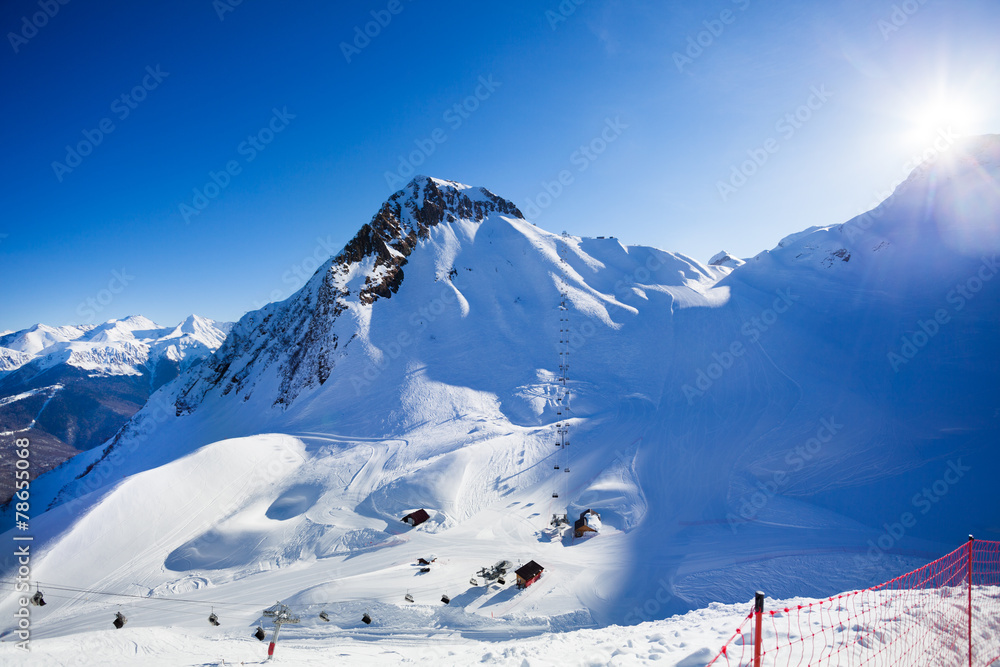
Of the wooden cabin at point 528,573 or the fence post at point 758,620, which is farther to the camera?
the wooden cabin at point 528,573

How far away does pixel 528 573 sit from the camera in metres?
22.0

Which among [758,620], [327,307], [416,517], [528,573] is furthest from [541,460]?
[327,307]

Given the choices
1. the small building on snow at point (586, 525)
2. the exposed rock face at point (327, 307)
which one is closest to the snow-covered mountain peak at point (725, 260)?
the exposed rock face at point (327, 307)

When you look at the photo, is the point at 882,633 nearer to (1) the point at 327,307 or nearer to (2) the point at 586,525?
(2) the point at 586,525

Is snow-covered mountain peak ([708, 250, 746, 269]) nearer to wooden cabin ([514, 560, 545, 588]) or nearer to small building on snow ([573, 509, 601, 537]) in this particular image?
small building on snow ([573, 509, 601, 537])

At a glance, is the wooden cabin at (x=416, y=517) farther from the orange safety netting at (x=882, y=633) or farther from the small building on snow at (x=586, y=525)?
the orange safety netting at (x=882, y=633)

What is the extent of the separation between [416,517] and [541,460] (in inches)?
483

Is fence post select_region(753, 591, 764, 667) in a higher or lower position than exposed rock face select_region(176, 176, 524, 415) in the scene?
lower

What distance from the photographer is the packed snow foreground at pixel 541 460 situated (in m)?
20.2

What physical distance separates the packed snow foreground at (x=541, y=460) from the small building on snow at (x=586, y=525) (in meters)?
0.46

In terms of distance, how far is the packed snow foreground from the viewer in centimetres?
2023

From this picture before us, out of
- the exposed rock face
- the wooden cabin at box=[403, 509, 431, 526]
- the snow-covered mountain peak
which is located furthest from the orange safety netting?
the snow-covered mountain peak

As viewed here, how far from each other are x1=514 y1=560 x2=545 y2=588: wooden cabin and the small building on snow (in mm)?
4732

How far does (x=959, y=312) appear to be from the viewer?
148 feet
